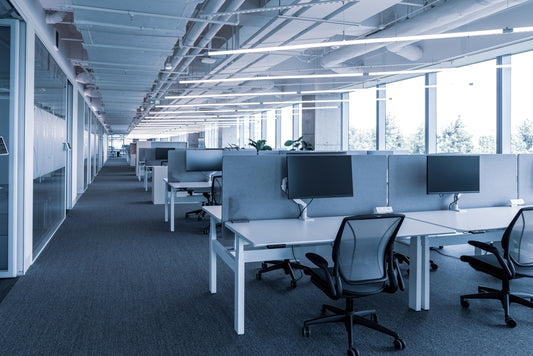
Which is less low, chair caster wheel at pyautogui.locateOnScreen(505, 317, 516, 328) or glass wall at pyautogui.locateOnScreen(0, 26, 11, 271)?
glass wall at pyautogui.locateOnScreen(0, 26, 11, 271)

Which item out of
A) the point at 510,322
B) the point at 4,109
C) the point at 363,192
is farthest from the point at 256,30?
the point at 510,322

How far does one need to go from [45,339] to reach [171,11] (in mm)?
3247

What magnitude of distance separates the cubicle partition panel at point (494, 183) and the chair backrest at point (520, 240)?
3.40ft

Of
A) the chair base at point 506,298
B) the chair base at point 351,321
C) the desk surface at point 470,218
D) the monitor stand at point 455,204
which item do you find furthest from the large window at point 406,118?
the chair base at point 351,321

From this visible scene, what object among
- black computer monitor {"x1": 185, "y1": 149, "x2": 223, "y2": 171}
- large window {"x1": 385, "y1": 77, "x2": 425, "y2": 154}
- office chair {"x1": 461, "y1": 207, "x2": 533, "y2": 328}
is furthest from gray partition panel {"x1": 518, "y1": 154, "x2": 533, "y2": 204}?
large window {"x1": 385, "y1": 77, "x2": 425, "y2": 154}

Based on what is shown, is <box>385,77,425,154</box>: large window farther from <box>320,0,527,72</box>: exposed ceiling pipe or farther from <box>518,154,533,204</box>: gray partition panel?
<box>518,154,533,204</box>: gray partition panel

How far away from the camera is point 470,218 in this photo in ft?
11.1

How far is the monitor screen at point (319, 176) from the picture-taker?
3.13 meters

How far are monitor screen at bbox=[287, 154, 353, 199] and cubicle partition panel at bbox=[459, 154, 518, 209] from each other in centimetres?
134

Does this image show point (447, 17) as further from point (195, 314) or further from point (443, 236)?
point (195, 314)

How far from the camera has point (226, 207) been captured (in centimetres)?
312

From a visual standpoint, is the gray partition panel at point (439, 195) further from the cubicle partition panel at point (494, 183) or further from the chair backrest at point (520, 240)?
the chair backrest at point (520, 240)

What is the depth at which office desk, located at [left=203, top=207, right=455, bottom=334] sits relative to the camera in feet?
8.52

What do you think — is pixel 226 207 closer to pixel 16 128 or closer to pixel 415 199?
pixel 415 199
